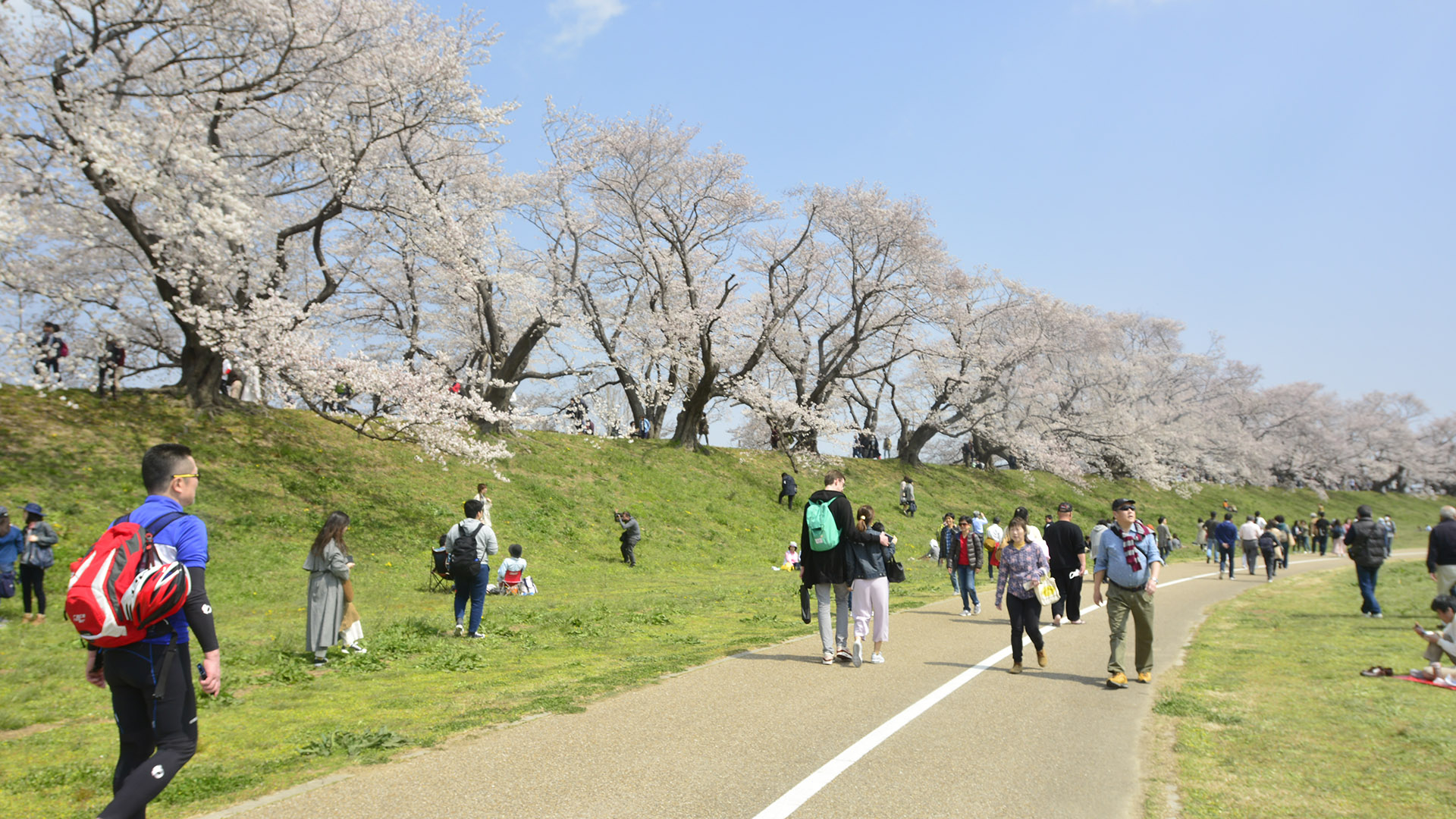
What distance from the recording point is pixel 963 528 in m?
14.6

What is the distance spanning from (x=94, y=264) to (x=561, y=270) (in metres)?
14.5

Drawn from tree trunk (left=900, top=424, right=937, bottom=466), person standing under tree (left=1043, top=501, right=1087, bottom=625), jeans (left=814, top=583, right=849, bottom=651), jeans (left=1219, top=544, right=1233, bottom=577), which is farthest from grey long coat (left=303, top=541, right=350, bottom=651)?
tree trunk (left=900, top=424, right=937, bottom=466)

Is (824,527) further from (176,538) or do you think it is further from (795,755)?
(176,538)

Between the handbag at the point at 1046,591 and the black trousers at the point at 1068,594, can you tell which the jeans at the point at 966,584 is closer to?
the black trousers at the point at 1068,594

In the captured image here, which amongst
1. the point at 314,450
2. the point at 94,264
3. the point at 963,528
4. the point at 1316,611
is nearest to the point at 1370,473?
the point at 1316,611

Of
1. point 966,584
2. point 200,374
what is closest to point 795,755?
point 966,584

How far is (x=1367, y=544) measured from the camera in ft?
46.2

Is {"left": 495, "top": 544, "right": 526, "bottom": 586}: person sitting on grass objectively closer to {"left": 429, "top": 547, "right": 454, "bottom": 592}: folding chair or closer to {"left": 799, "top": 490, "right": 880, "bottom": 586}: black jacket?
{"left": 429, "top": 547, "right": 454, "bottom": 592}: folding chair

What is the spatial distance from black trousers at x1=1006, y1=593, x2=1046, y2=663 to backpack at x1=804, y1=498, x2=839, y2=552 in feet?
7.18

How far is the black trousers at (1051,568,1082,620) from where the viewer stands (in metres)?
12.2

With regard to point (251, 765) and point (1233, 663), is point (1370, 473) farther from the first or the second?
point (251, 765)

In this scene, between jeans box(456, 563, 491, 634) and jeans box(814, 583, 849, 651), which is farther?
jeans box(456, 563, 491, 634)

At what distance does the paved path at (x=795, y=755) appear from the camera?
4.54m

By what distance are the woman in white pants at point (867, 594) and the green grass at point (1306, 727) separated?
2.83 metres
